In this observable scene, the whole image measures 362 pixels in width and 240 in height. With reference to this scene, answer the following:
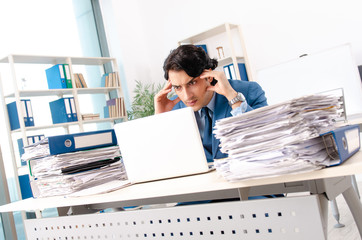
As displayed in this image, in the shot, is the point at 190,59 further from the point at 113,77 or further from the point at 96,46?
the point at 96,46

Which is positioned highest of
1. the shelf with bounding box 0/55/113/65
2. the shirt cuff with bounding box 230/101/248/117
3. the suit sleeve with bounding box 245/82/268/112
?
the shelf with bounding box 0/55/113/65

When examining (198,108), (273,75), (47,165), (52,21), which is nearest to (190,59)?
(198,108)

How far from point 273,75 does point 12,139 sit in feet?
9.52

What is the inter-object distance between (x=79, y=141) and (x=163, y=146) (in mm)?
484

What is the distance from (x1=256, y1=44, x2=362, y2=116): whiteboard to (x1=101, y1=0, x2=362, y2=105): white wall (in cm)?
46

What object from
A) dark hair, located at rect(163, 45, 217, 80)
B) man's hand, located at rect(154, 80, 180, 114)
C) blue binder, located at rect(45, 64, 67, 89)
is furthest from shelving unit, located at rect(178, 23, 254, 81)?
dark hair, located at rect(163, 45, 217, 80)

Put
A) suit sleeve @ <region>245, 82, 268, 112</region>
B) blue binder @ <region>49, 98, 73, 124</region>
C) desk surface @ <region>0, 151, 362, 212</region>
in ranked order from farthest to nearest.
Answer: blue binder @ <region>49, 98, 73, 124</region> → suit sleeve @ <region>245, 82, 268, 112</region> → desk surface @ <region>0, 151, 362, 212</region>

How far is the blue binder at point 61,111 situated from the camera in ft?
14.5

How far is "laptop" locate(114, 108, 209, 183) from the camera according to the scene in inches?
50.6

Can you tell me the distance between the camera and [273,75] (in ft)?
13.6

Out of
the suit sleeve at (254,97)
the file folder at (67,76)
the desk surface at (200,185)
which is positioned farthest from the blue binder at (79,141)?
the file folder at (67,76)

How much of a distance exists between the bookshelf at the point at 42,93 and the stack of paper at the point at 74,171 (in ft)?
8.24

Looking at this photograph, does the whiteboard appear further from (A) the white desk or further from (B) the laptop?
(B) the laptop

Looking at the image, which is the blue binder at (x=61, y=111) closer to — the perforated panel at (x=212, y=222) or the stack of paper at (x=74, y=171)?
the stack of paper at (x=74, y=171)
